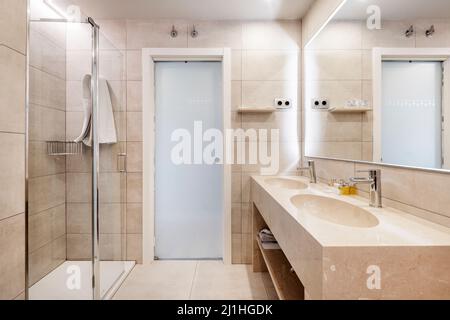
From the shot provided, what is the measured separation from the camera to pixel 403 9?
1.17 m

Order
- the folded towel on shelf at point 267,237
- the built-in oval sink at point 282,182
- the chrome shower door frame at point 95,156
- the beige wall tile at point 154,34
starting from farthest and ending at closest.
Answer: the beige wall tile at point 154,34 → the built-in oval sink at point 282,182 → the folded towel on shelf at point 267,237 → the chrome shower door frame at point 95,156

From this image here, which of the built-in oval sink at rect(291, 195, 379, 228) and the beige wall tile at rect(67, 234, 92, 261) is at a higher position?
the built-in oval sink at rect(291, 195, 379, 228)

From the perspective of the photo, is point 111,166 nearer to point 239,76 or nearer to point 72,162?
point 72,162

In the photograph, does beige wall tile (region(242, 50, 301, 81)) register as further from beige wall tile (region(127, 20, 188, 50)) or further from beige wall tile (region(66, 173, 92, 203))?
beige wall tile (region(66, 173, 92, 203))

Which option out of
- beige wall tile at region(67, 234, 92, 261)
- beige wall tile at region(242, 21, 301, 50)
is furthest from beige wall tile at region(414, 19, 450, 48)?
beige wall tile at region(67, 234, 92, 261)

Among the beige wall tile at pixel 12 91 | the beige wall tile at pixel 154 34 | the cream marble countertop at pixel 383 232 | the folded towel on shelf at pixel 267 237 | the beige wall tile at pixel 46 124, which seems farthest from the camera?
the beige wall tile at pixel 154 34

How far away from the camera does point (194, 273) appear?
7.47 ft

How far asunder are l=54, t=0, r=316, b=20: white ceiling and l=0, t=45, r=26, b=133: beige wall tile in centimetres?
135

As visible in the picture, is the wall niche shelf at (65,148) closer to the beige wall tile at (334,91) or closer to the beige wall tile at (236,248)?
the beige wall tile at (236,248)

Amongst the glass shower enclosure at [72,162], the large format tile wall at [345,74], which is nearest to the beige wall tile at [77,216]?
the glass shower enclosure at [72,162]

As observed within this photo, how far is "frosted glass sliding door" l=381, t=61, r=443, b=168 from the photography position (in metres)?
0.99

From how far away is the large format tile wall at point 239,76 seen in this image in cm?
239

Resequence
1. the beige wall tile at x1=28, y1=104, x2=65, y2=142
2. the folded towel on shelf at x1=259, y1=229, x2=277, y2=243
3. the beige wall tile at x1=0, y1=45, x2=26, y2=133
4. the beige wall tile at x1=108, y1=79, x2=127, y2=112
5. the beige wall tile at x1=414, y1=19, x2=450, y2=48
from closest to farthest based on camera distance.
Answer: the beige wall tile at x1=414, y1=19, x2=450, y2=48, the beige wall tile at x1=0, y1=45, x2=26, y2=133, the beige wall tile at x1=28, y1=104, x2=65, y2=142, the folded towel on shelf at x1=259, y1=229, x2=277, y2=243, the beige wall tile at x1=108, y1=79, x2=127, y2=112

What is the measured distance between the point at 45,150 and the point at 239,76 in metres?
1.71
